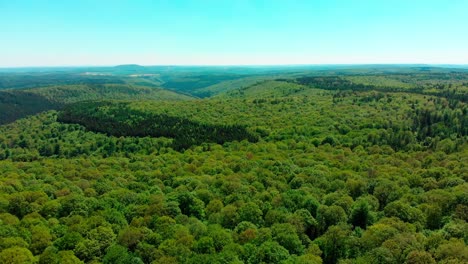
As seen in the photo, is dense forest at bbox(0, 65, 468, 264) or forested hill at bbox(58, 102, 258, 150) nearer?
dense forest at bbox(0, 65, 468, 264)

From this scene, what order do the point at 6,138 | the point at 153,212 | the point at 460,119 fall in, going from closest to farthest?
the point at 153,212, the point at 460,119, the point at 6,138

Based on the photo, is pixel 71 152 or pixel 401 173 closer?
pixel 401 173

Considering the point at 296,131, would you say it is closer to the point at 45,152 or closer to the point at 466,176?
the point at 466,176

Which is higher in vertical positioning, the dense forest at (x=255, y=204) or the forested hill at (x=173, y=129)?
→ the dense forest at (x=255, y=204)

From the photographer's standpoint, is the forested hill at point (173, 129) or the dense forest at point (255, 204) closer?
the dense forest at point (255, 204)

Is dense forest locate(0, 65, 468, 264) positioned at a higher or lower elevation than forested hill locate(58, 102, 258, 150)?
higher

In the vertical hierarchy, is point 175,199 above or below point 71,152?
above

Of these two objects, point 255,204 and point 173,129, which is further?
point 173,129

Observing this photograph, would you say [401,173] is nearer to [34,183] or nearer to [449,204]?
[449,204]

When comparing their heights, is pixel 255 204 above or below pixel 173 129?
above

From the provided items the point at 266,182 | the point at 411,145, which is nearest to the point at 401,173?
the point at 266,182

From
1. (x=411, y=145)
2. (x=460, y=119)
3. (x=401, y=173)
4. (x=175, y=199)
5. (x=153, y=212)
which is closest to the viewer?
(x=153, y=212)
